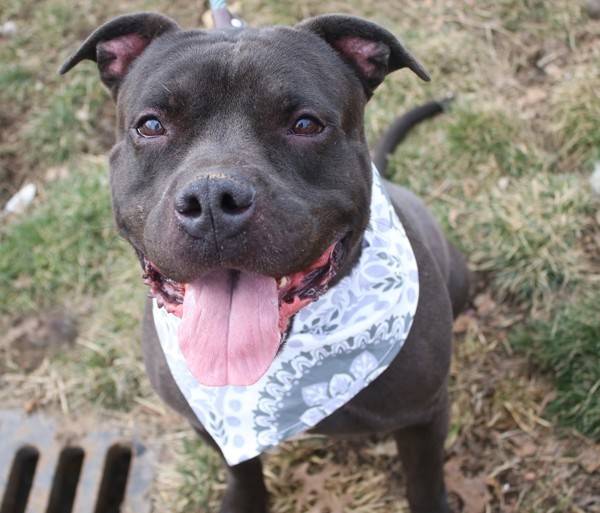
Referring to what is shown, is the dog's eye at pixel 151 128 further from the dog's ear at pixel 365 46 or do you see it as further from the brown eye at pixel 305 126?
the dog's ear at pixel 365 46

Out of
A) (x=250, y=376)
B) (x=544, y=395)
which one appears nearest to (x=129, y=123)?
(x=250, y=376)

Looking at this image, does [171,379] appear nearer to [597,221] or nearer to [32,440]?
[32,440]

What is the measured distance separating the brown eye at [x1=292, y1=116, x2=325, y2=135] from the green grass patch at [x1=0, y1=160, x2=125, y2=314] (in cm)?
237

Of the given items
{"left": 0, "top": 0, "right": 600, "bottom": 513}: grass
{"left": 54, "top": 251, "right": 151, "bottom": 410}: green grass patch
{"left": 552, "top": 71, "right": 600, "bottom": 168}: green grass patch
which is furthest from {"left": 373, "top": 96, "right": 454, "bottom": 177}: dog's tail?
{"left": 54, "top": 251, "right": 151, "bottom": 410}: green grass patch

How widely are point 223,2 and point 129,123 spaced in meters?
0.88

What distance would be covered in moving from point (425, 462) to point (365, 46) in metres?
1.57

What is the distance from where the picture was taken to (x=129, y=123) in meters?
2.60

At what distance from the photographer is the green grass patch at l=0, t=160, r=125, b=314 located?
14.8ft

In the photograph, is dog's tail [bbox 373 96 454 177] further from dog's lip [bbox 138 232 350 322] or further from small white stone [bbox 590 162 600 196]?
dog's lip [bbox 138 232 350 322]

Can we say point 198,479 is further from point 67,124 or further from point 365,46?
point 67,124

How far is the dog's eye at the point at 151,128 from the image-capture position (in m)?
2.53

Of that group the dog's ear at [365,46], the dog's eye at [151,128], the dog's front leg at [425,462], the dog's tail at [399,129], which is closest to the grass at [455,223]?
the dog's tail at [399,129]

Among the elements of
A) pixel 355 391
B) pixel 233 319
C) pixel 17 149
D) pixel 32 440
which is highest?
pixel 233 319

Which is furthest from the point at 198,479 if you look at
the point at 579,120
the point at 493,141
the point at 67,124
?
the point at 579,120
